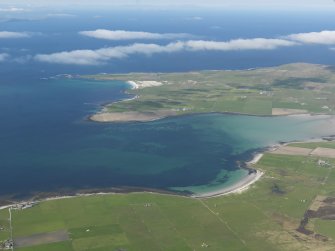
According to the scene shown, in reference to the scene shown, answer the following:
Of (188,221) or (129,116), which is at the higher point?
(129,116)

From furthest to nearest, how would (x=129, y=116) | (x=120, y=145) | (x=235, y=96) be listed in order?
(x=235, y=96), (x=129, y=116), (x=120, y=145)

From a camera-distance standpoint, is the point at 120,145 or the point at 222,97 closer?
the point at 120,145

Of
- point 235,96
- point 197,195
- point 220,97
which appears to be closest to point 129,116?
point 220,97

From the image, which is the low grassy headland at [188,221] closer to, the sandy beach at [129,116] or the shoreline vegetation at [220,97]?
the shoreline vegetation at [220,97]

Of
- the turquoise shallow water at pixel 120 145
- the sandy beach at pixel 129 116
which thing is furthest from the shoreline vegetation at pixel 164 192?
the sandy beach at pixel 129 116

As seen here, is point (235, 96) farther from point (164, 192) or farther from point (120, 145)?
point (164, 192)

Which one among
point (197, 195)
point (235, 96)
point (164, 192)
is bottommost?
point (197, 195)
